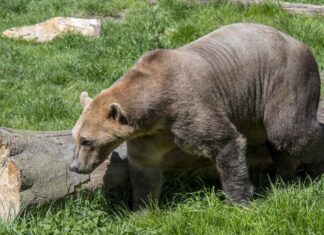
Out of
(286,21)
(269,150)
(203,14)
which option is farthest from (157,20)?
(269,150)

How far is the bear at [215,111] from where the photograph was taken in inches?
200

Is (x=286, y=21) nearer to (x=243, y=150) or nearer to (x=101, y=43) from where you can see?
(x=101, y=43)

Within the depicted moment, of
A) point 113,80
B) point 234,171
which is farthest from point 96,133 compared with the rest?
point 113,80

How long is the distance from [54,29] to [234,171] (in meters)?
5.93

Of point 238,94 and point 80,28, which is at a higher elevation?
point 238,94

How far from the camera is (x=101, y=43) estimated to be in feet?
32.2

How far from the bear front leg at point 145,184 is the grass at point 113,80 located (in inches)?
5.4

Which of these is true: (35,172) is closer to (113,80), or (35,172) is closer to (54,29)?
(113,80)

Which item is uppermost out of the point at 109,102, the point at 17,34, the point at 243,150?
the point at 109,102

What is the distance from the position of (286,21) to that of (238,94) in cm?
473

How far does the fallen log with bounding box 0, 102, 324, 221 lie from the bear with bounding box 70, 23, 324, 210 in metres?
0.19

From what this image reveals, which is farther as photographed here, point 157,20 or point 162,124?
point 157,20

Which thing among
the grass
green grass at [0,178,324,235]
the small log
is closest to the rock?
the grass

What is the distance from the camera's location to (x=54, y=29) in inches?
416
